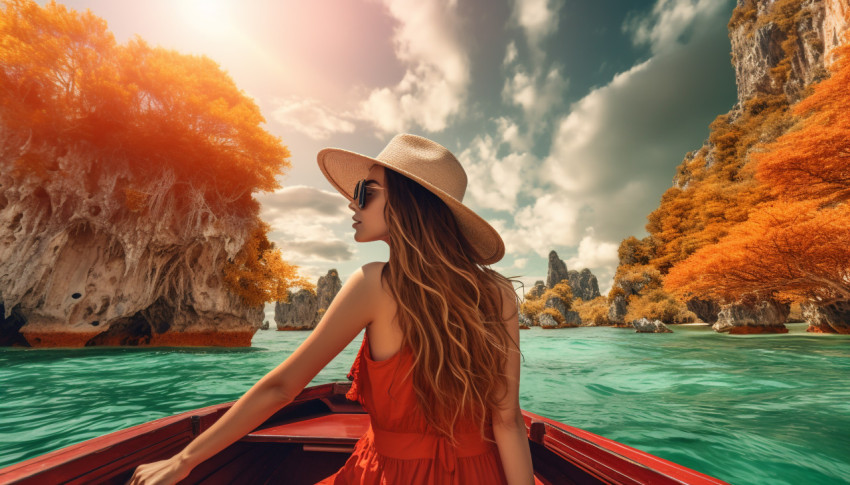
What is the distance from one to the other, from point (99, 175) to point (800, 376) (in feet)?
71.3

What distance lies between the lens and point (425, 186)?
0.95 m

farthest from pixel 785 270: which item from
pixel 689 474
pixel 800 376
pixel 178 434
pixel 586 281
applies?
pixel 586 281

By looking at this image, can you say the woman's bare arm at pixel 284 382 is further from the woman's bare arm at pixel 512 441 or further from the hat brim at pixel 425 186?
the woman's bare arm at pixel 512 441

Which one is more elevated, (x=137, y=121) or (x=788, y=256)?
(x=137, y=121)

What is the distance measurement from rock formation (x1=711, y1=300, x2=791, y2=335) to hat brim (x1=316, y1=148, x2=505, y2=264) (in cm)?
2452

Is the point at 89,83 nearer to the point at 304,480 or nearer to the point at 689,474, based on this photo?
the point at 304,480

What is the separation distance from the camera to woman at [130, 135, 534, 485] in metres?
0.80

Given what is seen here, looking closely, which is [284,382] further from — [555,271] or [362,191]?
[555,271]

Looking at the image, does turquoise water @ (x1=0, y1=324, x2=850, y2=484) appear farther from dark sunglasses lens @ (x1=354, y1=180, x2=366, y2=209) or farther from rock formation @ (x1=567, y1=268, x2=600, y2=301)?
rock formation @ (x1=567, y1=268, x2=600, y2=301)

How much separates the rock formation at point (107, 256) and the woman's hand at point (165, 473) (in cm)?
1497

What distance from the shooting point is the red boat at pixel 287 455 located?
48.5 inches

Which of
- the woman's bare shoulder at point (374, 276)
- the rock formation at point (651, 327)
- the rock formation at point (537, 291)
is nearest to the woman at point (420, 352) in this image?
the woman's bare shoulder at point (374, 276)

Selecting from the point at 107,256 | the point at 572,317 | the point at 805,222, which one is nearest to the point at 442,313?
the point at 805,222

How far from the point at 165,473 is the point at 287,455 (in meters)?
1.81
